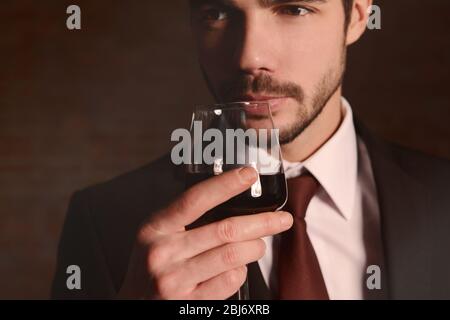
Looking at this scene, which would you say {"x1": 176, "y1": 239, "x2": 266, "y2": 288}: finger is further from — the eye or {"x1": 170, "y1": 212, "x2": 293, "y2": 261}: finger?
the eye

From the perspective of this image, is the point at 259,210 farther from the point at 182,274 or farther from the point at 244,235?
the point at 182,274

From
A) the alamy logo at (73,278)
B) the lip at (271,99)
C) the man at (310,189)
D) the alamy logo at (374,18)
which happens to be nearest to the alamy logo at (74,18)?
the man at (310,189)

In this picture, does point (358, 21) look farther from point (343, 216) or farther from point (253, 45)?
point (343, 216)

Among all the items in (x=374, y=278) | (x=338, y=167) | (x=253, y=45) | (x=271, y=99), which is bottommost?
(x=374, y=278)

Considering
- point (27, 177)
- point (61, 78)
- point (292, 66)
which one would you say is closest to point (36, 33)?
point (61, 78)

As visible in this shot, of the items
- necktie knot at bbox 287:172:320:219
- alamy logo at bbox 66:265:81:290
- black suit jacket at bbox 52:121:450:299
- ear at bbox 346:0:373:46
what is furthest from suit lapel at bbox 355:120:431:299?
alamy logo at bbox 66:265:81:290

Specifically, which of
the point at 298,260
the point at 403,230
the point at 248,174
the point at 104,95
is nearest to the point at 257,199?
the point at 248,174

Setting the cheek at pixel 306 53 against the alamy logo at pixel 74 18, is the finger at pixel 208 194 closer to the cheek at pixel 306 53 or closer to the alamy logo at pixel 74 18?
the cheek at pixel 306 53
